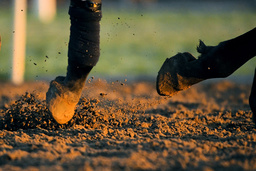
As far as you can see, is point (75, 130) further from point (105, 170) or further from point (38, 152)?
point (105, 170)

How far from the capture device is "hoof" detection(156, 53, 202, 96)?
2.83 meters

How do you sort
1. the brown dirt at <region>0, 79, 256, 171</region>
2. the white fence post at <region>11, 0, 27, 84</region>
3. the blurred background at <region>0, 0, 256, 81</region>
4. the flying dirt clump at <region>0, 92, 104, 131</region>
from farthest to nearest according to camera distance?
1. the blurred background at <region>0, 0, 256, 81</region>
2. the white fence post at <region>11, 0, 27, 84</region>
3. the flying dirt clump at <region>0, 92, 104, 131</region>
4. the brown dirt at <region>0, 79, 256, 171</region>

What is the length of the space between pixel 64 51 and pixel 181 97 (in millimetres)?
5300

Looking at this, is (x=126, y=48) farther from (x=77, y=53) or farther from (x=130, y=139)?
(x=130, y=139)

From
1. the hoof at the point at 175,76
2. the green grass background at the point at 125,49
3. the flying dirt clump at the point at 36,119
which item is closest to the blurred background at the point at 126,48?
the green grass background at the point at 125,49

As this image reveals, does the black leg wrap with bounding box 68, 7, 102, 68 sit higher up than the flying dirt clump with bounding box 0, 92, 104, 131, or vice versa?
the black leg wrap with bounding box 68, 7, 102, 68

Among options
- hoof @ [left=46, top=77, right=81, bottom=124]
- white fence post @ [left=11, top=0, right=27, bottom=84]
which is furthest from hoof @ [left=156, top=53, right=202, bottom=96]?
white fence post @ [left=11, top=0, right=27, bottom=84]

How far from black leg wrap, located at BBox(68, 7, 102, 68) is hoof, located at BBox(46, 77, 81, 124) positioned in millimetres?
197

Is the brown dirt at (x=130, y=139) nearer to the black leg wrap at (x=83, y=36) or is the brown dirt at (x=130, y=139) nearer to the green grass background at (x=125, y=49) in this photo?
the black leg wrap at (x=83, y=36)

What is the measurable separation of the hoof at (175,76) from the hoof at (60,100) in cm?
64

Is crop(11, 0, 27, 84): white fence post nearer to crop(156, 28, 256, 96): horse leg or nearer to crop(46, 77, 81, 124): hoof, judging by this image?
crop(46, 77, 81, 124): hoof

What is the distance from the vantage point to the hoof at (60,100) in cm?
286

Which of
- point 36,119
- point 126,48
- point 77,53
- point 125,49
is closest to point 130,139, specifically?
point 77,53

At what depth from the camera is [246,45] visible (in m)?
2.66
